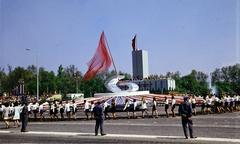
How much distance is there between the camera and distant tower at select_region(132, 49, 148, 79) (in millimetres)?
71562

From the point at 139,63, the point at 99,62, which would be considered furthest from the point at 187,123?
the point at 139,63

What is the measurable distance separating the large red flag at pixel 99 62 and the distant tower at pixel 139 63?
20.2 metres

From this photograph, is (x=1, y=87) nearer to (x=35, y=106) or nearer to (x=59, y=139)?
(x=35, y=106)

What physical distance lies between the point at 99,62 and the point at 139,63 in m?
23.6

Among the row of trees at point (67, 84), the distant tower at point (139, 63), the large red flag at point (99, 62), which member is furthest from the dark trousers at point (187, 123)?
the row of trees at point (67, 84)

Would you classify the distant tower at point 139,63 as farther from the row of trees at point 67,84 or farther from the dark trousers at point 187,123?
the dark trousers at point 187,123

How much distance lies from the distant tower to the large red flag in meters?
20.2

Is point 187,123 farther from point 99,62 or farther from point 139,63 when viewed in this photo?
point 139,63

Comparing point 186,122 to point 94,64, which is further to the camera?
point 94,64

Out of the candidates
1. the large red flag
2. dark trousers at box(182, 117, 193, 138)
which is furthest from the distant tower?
dark trousers at box(182, 117, 193, 138)

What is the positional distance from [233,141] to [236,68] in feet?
332

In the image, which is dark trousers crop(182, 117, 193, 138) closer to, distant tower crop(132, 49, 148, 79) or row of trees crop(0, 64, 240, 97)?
distant tower crop(132, 49, 148, 79)

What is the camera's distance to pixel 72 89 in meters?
107

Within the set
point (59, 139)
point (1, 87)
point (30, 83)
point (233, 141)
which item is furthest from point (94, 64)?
point (1, 87)
